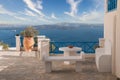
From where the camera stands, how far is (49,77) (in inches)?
258

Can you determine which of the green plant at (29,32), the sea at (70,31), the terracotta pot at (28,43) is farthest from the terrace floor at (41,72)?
the sea at (70,31)

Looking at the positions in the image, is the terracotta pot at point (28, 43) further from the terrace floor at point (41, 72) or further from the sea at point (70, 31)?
the sea at point (70, 31)

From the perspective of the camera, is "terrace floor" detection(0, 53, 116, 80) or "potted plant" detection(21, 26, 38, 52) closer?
"terrace floor" detection(0, 53, 116, 80)

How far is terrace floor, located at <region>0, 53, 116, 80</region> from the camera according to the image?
21.4 ft

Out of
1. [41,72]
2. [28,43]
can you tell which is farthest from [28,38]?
[41,72]

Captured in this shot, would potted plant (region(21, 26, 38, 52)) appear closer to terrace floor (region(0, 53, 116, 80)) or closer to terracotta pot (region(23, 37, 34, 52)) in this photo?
terracotta pot (region(23, 37, 34, 52))

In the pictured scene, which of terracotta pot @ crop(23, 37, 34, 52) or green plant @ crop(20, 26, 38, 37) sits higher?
green plant @ crop(20, 26, 38, 37)

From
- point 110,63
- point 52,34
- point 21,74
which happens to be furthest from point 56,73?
point 52,34

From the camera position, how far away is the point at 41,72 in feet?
23.3

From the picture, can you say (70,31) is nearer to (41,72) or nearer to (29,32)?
(29,32)

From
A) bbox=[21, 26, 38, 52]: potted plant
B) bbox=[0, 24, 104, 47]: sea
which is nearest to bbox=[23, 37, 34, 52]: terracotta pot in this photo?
bbox=[21, 26, 38, 52]: potted plant

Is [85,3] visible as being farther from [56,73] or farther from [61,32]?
[56,73]

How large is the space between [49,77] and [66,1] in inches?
514

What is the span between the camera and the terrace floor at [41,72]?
257 inches
